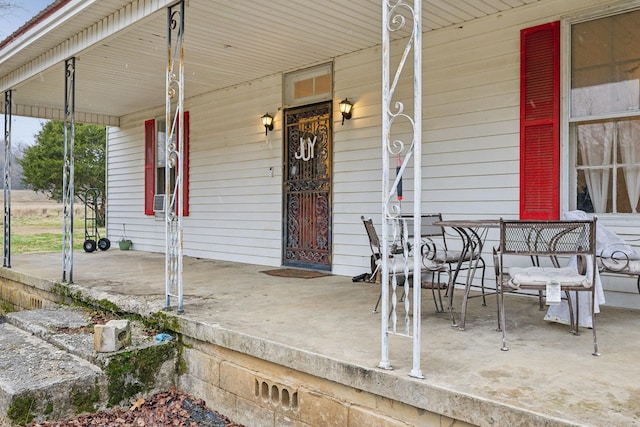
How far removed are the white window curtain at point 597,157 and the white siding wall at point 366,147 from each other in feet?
1.79

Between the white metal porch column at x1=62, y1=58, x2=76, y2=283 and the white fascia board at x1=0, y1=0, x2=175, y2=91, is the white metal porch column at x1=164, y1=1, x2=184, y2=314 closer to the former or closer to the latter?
the white fascia board at x1=0, y1=0, x2=175, y2=91

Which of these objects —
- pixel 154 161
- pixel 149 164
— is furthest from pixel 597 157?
pixel 149 164

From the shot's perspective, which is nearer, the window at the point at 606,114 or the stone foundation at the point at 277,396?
the stone foundation at the point at 277,396

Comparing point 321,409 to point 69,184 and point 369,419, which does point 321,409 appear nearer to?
point 369,419

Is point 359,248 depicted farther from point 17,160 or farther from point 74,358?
point 17,160

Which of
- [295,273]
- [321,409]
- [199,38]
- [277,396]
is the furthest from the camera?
[295,273]

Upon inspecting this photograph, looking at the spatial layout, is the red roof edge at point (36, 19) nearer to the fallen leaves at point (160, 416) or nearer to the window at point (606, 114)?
the fallen leaves at point (160, 416)

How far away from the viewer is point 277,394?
9.28 ft

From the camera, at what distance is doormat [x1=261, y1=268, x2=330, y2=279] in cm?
561

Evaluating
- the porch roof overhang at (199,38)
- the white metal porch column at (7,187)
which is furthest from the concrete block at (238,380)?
the white metal porch column at (7,187)

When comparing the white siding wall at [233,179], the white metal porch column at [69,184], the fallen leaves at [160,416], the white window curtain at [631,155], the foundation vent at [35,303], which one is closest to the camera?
the fallen leaves at [160,416]

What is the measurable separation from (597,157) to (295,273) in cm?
340

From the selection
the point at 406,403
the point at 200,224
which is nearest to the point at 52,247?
the point at 200,224

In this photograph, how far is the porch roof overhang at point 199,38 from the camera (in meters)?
4.43
